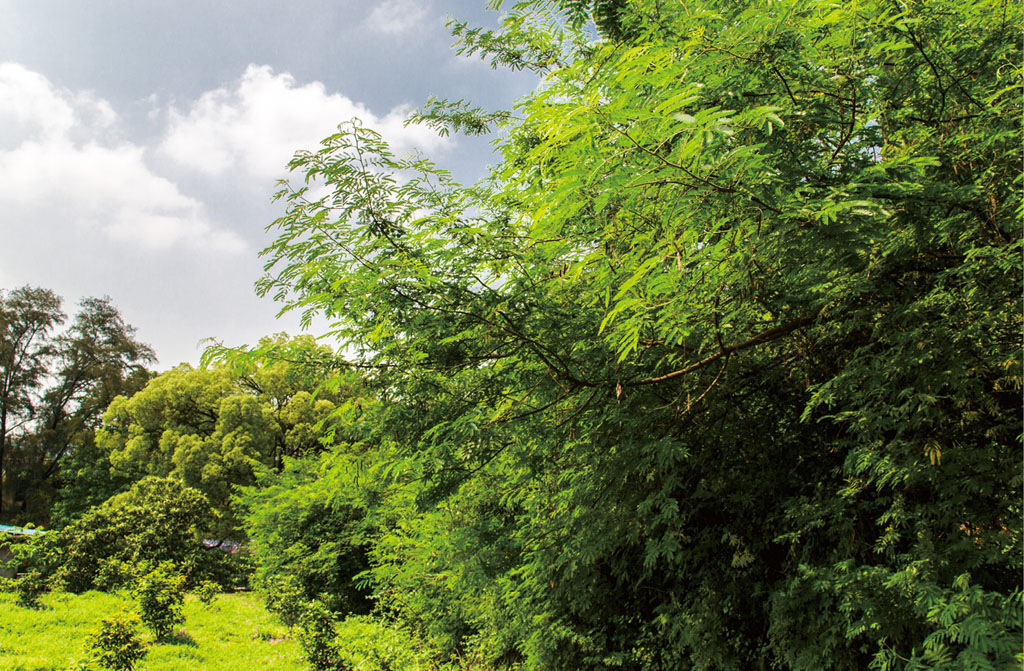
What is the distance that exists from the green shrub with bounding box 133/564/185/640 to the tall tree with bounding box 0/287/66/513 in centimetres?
2116

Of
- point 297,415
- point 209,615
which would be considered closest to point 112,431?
point 297,415

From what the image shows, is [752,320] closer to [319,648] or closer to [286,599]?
[319,648]

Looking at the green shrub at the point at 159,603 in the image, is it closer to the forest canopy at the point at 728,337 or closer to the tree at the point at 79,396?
the forest canopy at the point at 728,337

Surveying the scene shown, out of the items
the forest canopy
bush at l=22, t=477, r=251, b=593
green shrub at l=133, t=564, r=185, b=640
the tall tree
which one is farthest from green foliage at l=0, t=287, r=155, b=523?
the forest canopy

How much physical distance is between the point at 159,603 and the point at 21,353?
Answer: 22.7 m

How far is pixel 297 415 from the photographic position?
17922mm

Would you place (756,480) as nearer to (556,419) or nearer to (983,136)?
(556,419)

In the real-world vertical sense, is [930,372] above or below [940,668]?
above

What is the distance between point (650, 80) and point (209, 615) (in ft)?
39.1

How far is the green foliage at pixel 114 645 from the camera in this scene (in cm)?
573

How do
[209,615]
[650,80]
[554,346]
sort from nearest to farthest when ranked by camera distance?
[650,80], [554,346], [209,615]

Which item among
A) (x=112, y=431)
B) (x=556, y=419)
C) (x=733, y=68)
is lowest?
(x=556, y=419)

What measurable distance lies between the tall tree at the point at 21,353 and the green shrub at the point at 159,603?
21.2 m

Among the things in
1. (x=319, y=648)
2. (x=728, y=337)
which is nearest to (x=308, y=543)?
(x=319, y=648)
